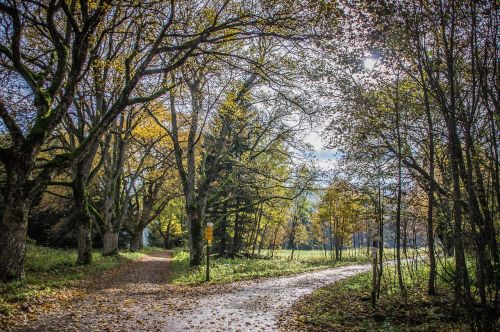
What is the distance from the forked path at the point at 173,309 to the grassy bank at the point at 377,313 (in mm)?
654

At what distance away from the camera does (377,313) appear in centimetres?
815

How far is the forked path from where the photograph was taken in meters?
6.87

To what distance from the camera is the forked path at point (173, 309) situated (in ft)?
22.5

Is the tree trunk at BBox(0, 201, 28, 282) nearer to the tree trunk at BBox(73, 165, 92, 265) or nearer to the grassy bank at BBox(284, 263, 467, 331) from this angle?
the tree trunk at BBox(73, 165, 92, 265)

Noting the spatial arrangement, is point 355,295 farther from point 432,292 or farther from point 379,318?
point 379,318

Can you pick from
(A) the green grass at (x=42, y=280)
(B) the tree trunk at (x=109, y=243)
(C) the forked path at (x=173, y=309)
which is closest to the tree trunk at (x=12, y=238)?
(A) the green grass at (x=42, y=280)

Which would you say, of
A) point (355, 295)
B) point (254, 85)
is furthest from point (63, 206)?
point (355, 295)

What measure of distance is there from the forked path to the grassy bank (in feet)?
2.14

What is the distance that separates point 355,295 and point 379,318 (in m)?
3.15

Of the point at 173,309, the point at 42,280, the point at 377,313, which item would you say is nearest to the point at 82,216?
the point at 42,280

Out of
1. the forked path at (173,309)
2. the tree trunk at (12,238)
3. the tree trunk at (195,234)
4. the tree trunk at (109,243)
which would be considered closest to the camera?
the forked path at (173,309)

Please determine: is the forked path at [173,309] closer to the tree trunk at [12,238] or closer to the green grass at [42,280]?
the green grass at [42,280]

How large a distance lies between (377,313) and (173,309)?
4.83 metres

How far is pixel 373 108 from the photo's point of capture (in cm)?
1051
